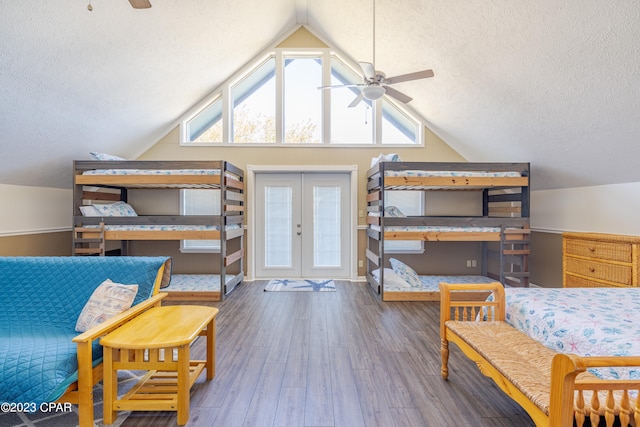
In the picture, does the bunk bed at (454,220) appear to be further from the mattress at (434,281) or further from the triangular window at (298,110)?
the triangular window at (298,110)

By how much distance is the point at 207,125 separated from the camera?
5.43 meters

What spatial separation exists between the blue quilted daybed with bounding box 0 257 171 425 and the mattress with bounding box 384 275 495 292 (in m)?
3.06

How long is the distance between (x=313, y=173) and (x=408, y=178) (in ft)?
6.22

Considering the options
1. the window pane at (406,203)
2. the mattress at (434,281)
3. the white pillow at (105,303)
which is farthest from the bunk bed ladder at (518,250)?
the white pillow at (105,303)

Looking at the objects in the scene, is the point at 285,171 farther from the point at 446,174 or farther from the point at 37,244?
the point at 37,244

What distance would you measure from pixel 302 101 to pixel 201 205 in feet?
8.37

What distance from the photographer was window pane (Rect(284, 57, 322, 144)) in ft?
17.8

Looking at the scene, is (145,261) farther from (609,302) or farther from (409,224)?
(609,302)

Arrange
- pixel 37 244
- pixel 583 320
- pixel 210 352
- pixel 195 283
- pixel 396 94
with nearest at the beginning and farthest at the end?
pixel 583 320, pixel 210 352, pixel 396 94, pixel 37 244, pixel 195 283

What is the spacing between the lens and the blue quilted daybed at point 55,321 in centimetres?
157

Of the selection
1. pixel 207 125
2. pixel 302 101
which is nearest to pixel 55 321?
pixel 207 125

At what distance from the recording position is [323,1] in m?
4.35

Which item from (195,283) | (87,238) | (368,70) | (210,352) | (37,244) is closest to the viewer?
(210,352)

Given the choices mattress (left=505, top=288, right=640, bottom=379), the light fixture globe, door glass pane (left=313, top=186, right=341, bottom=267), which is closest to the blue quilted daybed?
the light fixture globe
